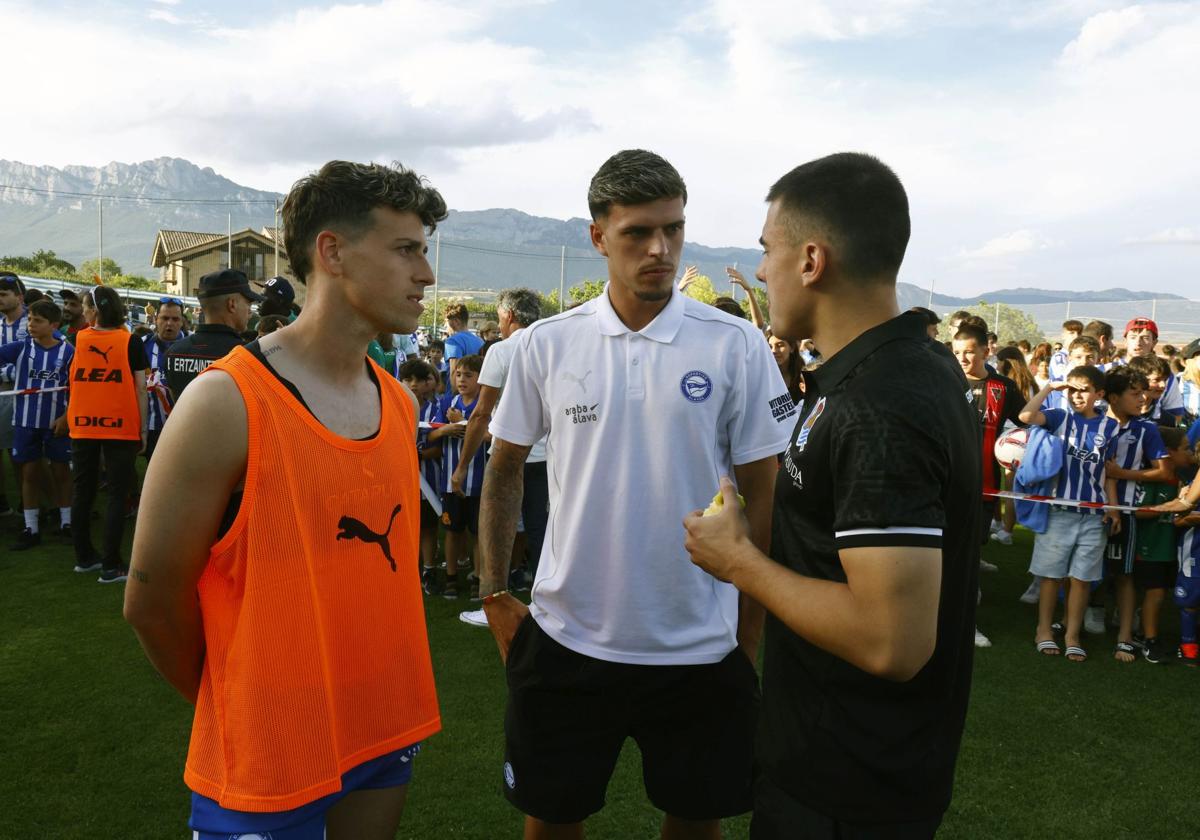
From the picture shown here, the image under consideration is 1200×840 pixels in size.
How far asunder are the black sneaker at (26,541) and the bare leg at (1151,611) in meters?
9.71

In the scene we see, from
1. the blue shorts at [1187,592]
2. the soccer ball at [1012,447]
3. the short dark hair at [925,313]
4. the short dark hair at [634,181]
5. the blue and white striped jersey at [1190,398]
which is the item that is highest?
the short dark hair at [634,181]

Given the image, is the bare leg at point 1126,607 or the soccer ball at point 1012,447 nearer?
the bare leg at point 1126,607

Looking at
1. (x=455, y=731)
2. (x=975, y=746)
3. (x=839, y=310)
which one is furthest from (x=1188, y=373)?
(x=839, y=310)

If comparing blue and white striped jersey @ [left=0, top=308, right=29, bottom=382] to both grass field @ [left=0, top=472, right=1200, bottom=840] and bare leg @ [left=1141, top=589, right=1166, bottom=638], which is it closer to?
grass field @ [left=0, top=472, right=1200, bottom=840]

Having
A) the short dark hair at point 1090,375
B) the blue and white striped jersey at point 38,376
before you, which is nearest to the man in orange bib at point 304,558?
the short dark hair at point 1090,375

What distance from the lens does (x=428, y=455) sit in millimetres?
7070

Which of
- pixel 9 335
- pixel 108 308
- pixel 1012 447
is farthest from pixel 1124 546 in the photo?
pixel 9 335

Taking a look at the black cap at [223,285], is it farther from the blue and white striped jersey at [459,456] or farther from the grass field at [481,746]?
the grass field at [481,746]

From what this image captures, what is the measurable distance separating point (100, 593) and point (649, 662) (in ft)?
19.8

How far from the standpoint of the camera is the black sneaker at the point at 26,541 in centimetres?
787

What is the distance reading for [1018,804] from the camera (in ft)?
12.8

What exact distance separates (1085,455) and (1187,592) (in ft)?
3.72

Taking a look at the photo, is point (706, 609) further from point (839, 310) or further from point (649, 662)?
point (839, 310)

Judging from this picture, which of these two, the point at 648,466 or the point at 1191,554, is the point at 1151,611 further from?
the point at 648,466
